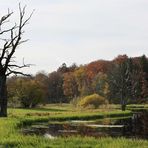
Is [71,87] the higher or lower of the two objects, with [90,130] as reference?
higher

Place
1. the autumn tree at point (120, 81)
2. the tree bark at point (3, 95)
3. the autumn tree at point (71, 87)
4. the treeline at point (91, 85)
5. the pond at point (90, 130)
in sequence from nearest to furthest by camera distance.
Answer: the pond at point (90, 130) < the tree bark at point (3, 95) < the treeline at point (91, 85) < the autumn tree at point (120, 81) < the autumn tree at point (71, 87)

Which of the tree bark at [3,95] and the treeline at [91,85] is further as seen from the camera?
the treeline at [91,85]

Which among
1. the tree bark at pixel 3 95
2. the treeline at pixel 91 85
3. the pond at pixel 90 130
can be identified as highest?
the treeline at pixel 91 85

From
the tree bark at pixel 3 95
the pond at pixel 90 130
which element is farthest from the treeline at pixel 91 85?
the pond at pixel 90 130

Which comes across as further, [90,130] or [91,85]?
[91,85]

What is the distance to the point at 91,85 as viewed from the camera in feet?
354

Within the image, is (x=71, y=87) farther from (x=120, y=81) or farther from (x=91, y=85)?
(x=120, y=81)

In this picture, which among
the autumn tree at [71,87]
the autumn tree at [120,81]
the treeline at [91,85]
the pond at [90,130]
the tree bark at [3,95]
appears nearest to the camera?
the pond at [90,130]

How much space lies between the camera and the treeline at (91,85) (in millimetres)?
80225

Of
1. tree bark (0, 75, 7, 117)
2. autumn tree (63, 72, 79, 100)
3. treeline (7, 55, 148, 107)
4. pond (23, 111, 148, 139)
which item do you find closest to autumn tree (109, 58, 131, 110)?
treeline (7, 55, 148, 107)

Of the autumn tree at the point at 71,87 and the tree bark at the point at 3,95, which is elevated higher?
the autumn tree at the point at 71,87

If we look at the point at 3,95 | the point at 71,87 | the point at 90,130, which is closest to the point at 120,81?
the point at 71,87

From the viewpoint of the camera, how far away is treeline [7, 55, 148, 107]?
263 ft

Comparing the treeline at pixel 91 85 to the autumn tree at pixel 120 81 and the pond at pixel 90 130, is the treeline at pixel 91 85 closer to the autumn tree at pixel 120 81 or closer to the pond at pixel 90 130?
the autumn tree at pixel 120 81
